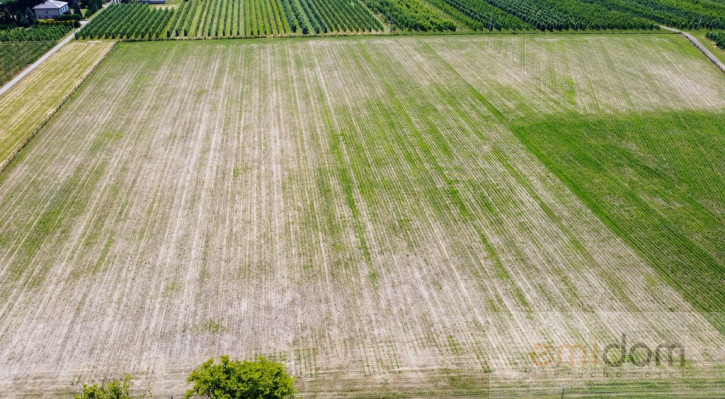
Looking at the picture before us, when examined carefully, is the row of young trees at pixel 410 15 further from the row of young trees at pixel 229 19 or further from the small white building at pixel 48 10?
the small white building at pixel 48 10

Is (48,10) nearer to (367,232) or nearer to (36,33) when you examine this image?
(36,33)

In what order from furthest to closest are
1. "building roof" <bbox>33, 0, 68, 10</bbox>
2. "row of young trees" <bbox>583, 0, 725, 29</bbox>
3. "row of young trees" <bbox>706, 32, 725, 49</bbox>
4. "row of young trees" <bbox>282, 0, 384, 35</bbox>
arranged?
"row of young trees" <bbox>583, 0, 725, 29</bbox> → "building roof" <bbox>33, 0, 68, 10</bbox> → "row of young trees" <bbox>282, 0, 384, 35</bbox> → "row of young trees" <bbox>706, 32, 725, 49</bbox>

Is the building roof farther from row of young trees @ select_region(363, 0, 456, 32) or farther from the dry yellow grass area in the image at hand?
row of young trees @ select_region(363, 0, 456, 32)

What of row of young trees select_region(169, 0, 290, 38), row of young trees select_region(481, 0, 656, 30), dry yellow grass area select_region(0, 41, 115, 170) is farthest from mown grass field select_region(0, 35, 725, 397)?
row of young trees select_region(481, 0, 656, 30)

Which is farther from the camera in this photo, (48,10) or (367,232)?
(48,10)

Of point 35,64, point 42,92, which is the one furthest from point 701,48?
point 35,64

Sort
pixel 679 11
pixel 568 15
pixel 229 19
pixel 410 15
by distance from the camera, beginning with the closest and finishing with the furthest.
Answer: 1. pixel 229 19
2. pixel 410 15
3. pixel 568 15
4. pixel 679 11

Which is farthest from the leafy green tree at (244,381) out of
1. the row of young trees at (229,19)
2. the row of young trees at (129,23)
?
the row of young trees at (129,23)
